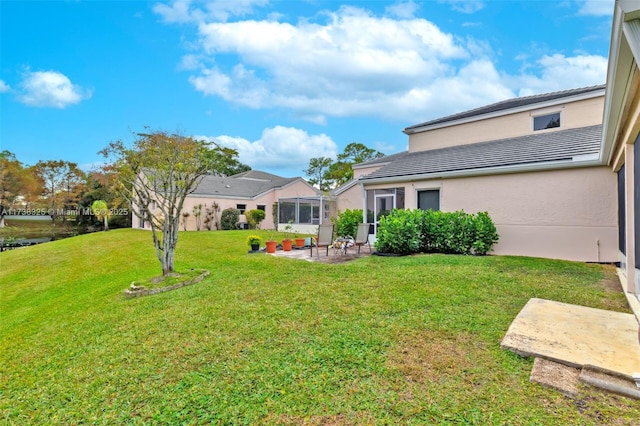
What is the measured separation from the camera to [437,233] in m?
10.1

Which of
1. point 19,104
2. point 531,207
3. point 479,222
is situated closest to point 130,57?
point 19,104

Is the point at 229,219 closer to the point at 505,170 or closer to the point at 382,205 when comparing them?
the point at 382,205

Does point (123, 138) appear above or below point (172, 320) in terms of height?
above

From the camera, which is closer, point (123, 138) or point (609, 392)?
point (609, 392)

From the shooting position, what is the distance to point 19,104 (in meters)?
22.3

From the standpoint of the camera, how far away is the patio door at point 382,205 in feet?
42.6

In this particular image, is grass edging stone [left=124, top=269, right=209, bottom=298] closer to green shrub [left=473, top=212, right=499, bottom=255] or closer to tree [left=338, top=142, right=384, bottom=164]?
green shrub [left=473, top=212, right=499, bottom=255]

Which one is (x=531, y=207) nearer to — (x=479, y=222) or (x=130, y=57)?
(x=479, y=222)

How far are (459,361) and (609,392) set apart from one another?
3.82ft

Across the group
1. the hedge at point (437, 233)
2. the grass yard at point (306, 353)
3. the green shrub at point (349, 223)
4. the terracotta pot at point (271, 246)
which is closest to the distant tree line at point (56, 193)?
the green shrub at point (349, 223)

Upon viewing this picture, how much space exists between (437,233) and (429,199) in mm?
2177

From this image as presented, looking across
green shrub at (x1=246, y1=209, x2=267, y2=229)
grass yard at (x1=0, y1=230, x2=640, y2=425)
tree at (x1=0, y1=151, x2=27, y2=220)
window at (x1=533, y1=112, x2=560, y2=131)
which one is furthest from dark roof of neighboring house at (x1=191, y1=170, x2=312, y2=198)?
tree at (x1=0, y1=151, x2=27, y2=220)

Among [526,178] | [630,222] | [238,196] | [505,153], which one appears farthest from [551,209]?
[238,196]

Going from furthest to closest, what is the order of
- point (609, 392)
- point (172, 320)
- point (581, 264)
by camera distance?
1. point (581, 264)
2. point (172, 320)
3. point (609, 392)
